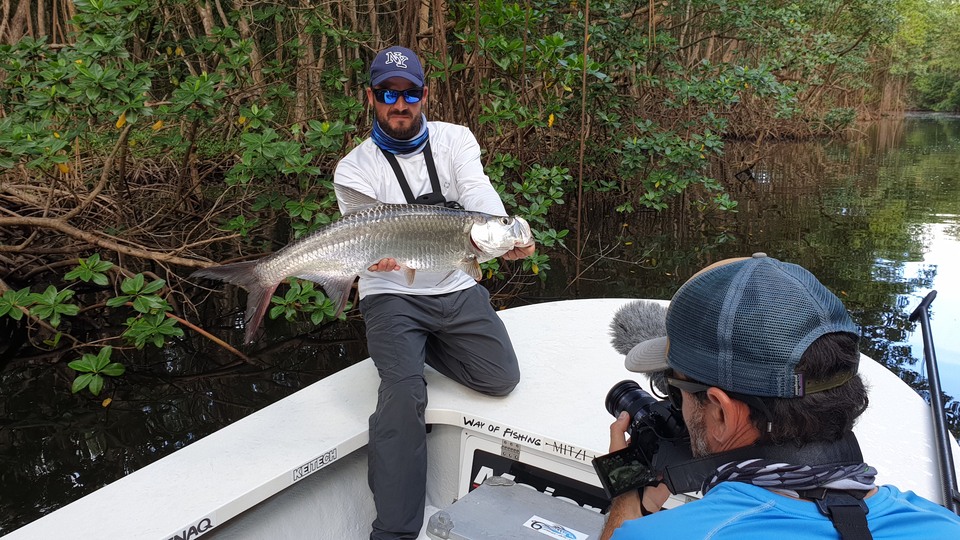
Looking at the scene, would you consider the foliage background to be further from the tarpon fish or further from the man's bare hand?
the man's bare hand

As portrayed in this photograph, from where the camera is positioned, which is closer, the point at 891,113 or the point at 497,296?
the point at 497,296

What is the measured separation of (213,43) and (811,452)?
6.13 m

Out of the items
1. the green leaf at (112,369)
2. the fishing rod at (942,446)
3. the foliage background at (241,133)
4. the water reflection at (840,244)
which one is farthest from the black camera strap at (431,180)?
the water reflection at (840,244)

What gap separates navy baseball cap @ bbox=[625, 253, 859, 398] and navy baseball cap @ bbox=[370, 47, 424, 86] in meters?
2.44

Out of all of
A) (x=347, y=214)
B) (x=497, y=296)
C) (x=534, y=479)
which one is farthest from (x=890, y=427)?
(x=497, y=296)

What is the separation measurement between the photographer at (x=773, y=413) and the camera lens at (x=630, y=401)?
420mm

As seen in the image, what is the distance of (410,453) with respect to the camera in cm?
302

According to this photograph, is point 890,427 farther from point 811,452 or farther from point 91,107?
point 91,107

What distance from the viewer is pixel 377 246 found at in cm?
320

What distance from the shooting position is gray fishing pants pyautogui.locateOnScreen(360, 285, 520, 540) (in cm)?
298

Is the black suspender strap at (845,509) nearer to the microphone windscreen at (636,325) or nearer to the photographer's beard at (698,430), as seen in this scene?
the photographer's beard at (698,430)

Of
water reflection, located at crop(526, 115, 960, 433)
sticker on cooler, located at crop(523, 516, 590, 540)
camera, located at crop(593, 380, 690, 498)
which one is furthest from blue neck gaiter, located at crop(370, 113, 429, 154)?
water reflection, located at crop(526, 115, 960, 433)

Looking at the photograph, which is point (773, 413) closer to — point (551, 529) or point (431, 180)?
point (551, 529)

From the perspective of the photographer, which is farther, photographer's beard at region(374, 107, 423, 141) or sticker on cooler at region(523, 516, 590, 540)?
photographer's beard at region(374, 107, 423, 141)
